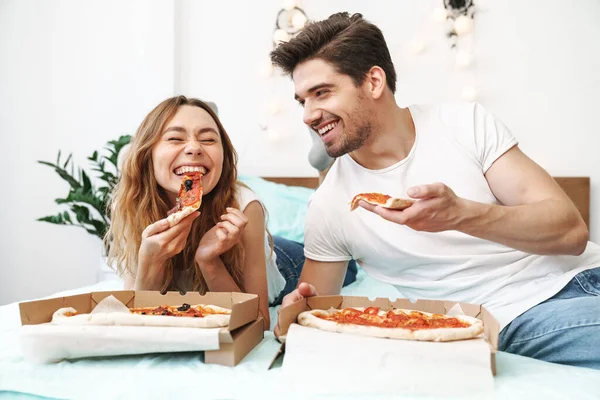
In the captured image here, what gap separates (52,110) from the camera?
154 inches

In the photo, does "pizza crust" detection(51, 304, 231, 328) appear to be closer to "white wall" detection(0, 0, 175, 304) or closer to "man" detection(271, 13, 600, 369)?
"man" detection(271, 13, 600, 369)

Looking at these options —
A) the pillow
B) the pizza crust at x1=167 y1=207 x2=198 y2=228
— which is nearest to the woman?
the pizza crust at x1=167 y1=207 x2=198 y2=228

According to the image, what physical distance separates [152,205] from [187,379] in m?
0.98

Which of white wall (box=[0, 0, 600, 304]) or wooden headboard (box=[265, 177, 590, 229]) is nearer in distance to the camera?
wooden headboard (box=[265, 177, 590, 229])

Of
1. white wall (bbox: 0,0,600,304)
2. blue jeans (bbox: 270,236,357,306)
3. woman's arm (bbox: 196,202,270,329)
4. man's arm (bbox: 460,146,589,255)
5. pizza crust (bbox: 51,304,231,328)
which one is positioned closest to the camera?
pizza crust (bbox: 51,304,231,328)

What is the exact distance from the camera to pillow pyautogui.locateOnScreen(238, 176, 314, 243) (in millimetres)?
3102

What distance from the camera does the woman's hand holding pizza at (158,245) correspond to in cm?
159

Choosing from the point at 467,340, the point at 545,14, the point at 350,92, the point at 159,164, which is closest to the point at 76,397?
the point at 467,340

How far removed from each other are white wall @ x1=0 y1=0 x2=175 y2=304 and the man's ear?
2355 millimetres

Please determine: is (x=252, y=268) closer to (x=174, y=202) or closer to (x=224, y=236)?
(x=224, y=236)

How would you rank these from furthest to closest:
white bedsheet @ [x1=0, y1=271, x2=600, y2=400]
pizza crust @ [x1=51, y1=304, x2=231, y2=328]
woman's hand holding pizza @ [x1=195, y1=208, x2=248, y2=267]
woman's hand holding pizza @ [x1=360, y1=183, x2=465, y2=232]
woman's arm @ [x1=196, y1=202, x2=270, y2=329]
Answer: woman's arm @ [x1=196, y1=202, x2=270, y2=329], woman's hand holding pizza @ [x1=195, y1=208, x2=248, y2=267], woman's hand holding pizza @ [x1=360, y1=183, x2=465, y2=232], pizza crust @ [x1=51, y1=304, x2=231, y2=328], white bedsheet @ [x1=0, y1=271, x2=600, y2=400]

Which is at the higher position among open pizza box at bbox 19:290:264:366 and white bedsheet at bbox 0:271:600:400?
open pizza box at bbox 19:290:264:366

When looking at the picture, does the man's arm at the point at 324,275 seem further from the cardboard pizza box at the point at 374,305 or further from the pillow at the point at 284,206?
the pillow at the point at 284,206

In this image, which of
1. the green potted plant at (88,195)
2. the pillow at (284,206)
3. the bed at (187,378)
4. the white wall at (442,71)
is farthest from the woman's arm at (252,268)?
the white wall at (442,71)
